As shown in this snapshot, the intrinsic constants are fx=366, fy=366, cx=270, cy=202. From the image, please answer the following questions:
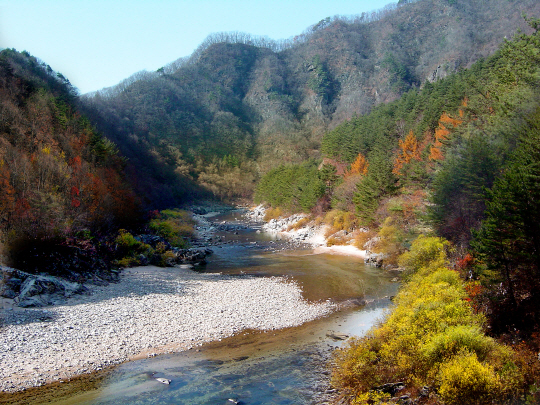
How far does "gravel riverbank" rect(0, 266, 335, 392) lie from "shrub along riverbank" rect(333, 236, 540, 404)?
7125 millimetres

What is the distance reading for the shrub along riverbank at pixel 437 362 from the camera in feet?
34.9

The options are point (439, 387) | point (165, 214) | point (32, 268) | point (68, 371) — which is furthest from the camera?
point (165, 214)

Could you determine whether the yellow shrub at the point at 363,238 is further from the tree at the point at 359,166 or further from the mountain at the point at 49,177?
the mountain at the point at 49,177

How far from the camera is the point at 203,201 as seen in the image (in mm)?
126500

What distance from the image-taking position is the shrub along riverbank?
10633 millimetres

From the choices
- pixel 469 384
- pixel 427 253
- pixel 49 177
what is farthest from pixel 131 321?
pixel 49 177

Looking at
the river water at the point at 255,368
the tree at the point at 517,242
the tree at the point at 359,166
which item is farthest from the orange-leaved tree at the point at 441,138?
the tree at the point at 517,242

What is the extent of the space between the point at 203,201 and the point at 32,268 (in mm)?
102146

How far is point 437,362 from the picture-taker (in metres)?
11.9

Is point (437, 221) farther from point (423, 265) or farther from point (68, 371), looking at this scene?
point (68, 371)

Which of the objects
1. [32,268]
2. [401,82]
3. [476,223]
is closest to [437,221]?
[476,223]

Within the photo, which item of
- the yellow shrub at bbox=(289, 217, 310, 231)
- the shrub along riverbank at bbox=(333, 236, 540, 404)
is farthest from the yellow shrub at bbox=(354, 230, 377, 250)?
the shrub along riverbank at bbox=(333, 236, 540, 404)

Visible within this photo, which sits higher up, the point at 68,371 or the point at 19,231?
the point at 19,231

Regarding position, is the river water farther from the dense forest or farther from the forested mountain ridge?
the forested mountain ridge
